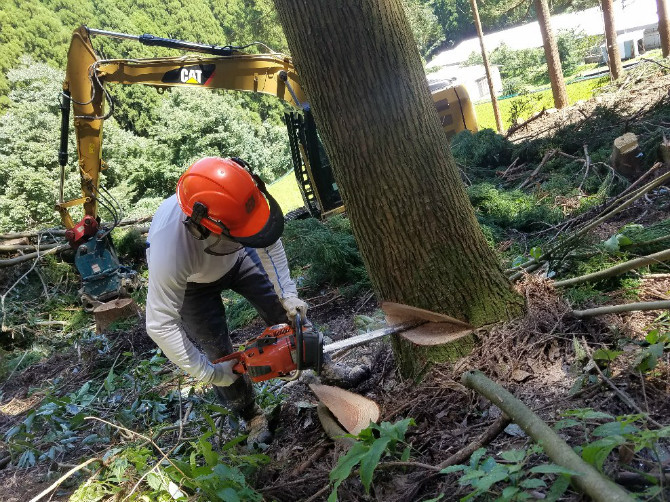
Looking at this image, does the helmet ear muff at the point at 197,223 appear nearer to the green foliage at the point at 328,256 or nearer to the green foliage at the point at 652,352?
the green foliage at the point at 652,352

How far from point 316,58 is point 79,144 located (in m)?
5.57

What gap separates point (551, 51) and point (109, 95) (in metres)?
13.2

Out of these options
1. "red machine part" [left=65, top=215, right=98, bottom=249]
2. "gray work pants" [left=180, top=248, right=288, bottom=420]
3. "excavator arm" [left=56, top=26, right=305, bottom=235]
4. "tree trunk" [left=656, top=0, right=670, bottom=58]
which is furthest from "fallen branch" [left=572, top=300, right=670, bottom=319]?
"tree trunk" [left=656, top=0, right=670, bottom=58]

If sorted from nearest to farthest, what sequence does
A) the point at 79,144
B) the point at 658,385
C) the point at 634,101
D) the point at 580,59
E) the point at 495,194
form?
the point at 658,385, the point at 495,194, the point at 79,144, the point at 634,101, the point at 580,59

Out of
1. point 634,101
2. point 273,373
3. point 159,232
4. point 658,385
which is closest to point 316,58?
point 159,232

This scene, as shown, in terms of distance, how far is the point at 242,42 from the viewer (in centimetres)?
2509

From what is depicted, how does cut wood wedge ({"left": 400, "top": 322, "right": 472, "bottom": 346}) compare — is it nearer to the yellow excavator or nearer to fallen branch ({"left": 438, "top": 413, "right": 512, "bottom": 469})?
fallen branch ({"left": 438, "top": 413, "right": 512, "bottom": 469})

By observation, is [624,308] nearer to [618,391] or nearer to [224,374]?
[618,391]

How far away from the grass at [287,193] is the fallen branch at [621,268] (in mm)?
11436

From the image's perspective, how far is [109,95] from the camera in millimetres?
6336

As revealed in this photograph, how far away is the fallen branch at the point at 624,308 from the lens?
87.4 inches

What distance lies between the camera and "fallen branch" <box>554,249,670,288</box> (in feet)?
8.55

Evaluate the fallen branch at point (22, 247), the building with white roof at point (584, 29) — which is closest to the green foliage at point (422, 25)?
the building with white roof at point (584, 29)

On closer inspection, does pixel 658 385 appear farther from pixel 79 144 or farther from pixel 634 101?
pixel 634 101
